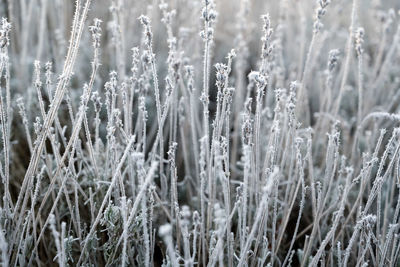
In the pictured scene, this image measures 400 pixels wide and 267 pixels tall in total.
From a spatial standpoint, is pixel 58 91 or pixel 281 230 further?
pixel 281 230

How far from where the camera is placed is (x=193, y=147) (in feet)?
5.69

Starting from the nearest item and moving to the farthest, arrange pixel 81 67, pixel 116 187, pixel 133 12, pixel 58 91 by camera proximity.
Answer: pixel 58 91, pixel 116 187, pixel 133 12, pixel 81 67

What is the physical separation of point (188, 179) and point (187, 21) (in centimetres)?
99

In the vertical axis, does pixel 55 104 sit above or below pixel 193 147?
above

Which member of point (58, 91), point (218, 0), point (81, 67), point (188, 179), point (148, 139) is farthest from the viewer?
point (218, 0)

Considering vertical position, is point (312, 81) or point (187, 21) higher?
point (187, 21)

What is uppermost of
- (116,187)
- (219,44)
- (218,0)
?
(218,0)

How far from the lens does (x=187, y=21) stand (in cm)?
228

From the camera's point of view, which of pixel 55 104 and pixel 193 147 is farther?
pixel 193 147

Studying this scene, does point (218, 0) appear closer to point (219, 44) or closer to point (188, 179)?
point (219, 44)

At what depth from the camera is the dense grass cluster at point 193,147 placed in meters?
1.13

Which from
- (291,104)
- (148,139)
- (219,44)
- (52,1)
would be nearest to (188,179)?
(148,139)

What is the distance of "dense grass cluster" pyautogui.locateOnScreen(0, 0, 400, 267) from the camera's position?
1.13 m

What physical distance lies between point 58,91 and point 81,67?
4.11 ft
